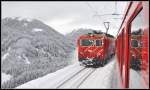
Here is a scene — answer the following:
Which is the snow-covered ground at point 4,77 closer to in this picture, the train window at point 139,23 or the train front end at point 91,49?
the train front end at point 91,49

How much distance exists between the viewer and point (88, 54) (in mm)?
28469

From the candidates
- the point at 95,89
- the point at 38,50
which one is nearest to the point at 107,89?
the point at 95,89

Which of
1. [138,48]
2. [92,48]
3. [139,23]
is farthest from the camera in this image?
[92,48]

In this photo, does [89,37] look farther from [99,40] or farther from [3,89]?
[3,89]

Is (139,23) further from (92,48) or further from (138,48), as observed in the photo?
(92,48)

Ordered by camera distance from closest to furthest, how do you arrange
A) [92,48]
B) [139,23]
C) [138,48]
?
1. [139,23]
2. [138,48]
3. [92,48]

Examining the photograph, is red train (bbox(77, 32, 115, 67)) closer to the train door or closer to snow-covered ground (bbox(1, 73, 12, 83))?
snow-covered ground (bbox(1, 73, 12, 83))

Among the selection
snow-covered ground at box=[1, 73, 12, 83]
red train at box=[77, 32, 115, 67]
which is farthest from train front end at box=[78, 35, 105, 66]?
snow-covered ground at box=[1, 73, 12, 83]

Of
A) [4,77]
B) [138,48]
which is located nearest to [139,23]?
[138,48]

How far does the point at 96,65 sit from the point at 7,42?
2976 cm

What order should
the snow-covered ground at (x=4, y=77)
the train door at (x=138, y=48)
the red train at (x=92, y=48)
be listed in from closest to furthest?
the train door at (x=138, y=48) < the snow-covered ground at (x=4, y=77) < the red train at (x=92, y=48)

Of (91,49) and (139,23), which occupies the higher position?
(139,23)

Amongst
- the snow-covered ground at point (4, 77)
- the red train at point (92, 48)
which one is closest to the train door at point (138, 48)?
the snow-covered ground at point (4, 77)

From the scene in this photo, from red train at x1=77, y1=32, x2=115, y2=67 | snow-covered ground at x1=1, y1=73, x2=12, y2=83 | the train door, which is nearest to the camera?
the train door
